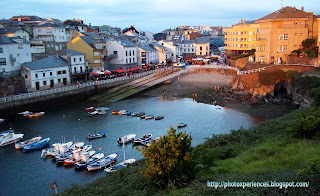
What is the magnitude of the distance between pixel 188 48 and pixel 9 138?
2801 inches

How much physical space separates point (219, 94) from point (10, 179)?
3129 cm

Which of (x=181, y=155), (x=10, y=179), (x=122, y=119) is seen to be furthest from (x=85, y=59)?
(x=181, y=155)

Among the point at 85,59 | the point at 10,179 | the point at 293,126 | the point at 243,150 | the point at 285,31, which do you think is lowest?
the point at 10,179

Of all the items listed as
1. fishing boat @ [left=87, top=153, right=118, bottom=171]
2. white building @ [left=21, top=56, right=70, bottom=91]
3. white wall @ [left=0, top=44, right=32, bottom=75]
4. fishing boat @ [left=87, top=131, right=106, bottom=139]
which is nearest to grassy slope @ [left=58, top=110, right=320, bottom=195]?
fishing boat @ [left=87, top=153, right=118, bottom=171]

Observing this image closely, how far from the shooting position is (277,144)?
656 inches

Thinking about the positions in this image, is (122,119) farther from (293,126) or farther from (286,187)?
(286,187)

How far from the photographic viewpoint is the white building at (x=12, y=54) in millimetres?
42594

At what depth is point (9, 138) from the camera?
28.4 meters

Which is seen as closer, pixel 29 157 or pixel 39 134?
pixel 29 157

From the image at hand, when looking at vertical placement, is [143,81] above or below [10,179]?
above

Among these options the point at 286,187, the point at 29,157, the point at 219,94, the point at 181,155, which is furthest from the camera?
the point at 219,94

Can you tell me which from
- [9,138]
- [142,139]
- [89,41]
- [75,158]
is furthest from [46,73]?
[75,158]

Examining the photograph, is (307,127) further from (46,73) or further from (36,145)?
(46,73)

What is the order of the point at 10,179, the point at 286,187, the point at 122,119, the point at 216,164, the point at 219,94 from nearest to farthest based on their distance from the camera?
the point at 286,187
the point at 216,164
the point at 10,179
the point at 122,119
the point at 219,94
